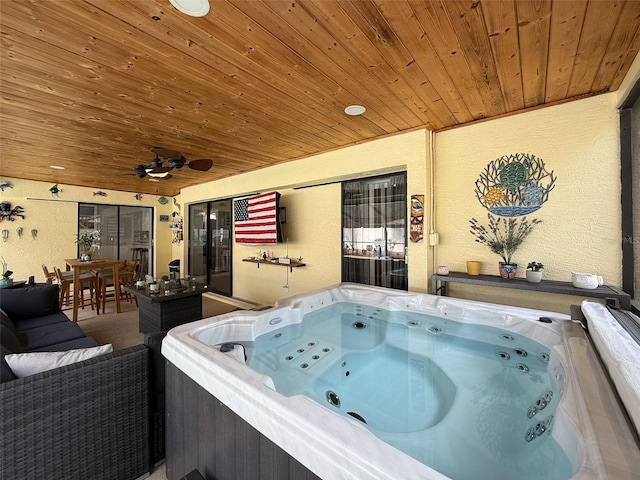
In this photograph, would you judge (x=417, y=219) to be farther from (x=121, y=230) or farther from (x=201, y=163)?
(x=121, y=230)

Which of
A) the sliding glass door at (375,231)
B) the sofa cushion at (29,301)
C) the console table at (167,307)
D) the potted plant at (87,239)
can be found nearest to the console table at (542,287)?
the sliding glass door at (375,231)

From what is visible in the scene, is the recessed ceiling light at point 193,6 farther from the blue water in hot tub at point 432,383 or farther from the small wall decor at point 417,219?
the small wall decor at point 417,219

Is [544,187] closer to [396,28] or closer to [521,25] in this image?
[521,25]

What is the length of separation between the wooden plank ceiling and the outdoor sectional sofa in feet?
5.72

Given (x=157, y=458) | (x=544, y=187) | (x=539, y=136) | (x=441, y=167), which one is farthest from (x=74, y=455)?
(x=539, y=136)

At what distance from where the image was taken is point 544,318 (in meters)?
1.93

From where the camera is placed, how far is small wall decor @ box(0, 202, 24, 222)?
4715 millimetres

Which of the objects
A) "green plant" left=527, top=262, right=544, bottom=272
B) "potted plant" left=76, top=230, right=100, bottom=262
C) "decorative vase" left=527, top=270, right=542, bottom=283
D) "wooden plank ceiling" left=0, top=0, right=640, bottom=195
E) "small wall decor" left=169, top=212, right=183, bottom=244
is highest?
"wooden plank ceiling" left=0, top=0, right=640, bottom=195

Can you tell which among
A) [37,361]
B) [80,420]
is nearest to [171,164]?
[37,361]

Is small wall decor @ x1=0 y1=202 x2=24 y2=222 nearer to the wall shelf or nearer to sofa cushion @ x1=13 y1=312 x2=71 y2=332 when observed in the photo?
sofa cushion @ x1=13 y1=312 x2=71 y2=332

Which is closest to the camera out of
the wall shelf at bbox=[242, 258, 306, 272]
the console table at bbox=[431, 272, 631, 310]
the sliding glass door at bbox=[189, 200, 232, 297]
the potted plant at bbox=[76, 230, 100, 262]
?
the console table at bbox=[431, 272, 631, 310]

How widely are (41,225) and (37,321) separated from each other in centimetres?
366

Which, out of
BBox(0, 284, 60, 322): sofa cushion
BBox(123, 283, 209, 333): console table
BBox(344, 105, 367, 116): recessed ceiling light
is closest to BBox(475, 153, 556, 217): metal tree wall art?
BBox(344, 105, 367, 116): recessed ceiling light

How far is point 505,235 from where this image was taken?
2.54 meters
